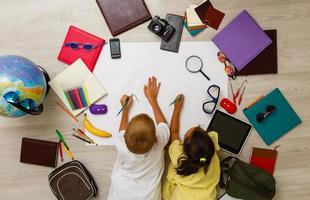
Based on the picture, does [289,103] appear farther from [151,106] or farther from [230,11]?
[151,106]

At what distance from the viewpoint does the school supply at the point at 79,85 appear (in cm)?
162

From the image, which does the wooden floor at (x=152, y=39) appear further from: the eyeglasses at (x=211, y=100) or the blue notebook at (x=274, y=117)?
the eyeglasses at (x=211, y=100)

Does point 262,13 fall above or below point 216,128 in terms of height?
above

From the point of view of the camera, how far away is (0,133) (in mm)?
1664

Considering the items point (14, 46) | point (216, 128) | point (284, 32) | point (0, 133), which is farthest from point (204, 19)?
point (0, 133)

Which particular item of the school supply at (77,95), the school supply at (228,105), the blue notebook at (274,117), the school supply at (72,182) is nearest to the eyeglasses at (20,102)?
the school supply at (77,95)

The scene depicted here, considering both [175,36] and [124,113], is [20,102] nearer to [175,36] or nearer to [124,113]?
[124,113]

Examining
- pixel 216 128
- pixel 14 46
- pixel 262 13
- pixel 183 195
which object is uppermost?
pixel 14 46

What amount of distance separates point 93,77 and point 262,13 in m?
0.89

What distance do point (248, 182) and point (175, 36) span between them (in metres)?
0.78

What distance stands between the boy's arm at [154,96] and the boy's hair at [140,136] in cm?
16

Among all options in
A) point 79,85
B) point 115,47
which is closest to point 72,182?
point 79,85

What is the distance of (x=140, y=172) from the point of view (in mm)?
1513

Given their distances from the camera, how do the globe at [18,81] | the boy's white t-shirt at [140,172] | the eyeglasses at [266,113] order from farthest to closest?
the eyeglasses at [266,113]
the boy's white t-shirt at [140,172]
the globe at [18,81]
